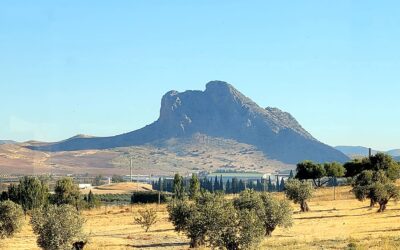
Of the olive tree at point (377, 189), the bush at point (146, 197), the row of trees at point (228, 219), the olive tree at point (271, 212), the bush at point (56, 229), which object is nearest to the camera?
the row of trees at point (228, 219)

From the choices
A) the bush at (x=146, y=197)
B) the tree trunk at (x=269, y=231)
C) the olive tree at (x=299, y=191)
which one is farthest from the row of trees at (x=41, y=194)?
the tree trunk at (x=269, y=231)

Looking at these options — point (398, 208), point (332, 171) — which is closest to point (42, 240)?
point (398, 208)

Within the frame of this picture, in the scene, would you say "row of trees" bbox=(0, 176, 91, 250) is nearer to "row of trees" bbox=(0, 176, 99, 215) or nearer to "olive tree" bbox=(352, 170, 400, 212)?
"row of trees" bbox=(0, 176, 99, 215)

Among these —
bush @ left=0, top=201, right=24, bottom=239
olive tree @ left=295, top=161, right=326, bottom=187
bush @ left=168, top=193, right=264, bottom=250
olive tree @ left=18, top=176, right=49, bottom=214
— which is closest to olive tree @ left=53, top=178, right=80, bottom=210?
olive tree @ left=18, top=176, right=49, bottom=214

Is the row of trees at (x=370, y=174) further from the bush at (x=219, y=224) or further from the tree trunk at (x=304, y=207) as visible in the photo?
the bush at (x=219, y=224)

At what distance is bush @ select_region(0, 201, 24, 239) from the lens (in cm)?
6706

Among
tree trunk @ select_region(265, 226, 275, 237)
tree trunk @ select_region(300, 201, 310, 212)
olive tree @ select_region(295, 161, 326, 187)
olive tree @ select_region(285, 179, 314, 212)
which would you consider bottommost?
tree trunk @ select_region(265, 226, 275, 237)

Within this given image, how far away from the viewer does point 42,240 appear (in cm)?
5034

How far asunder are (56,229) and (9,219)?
19935 mm

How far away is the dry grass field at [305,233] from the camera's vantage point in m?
52.5

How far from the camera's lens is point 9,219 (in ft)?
221

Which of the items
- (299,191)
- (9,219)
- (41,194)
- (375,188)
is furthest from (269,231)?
(41,194)

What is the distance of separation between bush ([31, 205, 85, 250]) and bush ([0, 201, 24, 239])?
1794 cm

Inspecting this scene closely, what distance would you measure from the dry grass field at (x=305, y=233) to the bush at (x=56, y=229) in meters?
5.38
